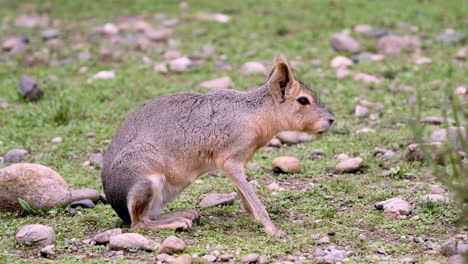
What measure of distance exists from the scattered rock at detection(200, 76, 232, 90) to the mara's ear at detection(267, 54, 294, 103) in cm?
324

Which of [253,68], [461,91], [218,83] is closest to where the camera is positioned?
[461,91]

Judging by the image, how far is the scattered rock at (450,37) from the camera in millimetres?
10781

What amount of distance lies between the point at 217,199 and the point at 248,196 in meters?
0.69

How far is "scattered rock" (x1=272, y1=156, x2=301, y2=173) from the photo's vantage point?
22.8ft

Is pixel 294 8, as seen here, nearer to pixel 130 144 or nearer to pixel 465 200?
pixel 130 144

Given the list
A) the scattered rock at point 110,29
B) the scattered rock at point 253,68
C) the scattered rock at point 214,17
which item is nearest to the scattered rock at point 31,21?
the scattered rock at point 110,29

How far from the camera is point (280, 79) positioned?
592cm

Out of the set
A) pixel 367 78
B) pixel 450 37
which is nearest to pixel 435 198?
pixel 367 78

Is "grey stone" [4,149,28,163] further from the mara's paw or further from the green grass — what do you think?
the mara's paw

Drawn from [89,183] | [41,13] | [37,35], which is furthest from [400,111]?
[41,13]

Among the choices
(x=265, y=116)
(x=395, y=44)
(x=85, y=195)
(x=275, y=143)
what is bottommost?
(x=275, y=143)

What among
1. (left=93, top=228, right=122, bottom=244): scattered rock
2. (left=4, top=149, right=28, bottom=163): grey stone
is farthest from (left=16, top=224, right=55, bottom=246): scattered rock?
(left=4, top=149, right=28, bottom=163): grey stone

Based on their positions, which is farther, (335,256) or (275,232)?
(275,232)

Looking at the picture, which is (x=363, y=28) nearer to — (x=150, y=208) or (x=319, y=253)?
(x=150, y=208)
